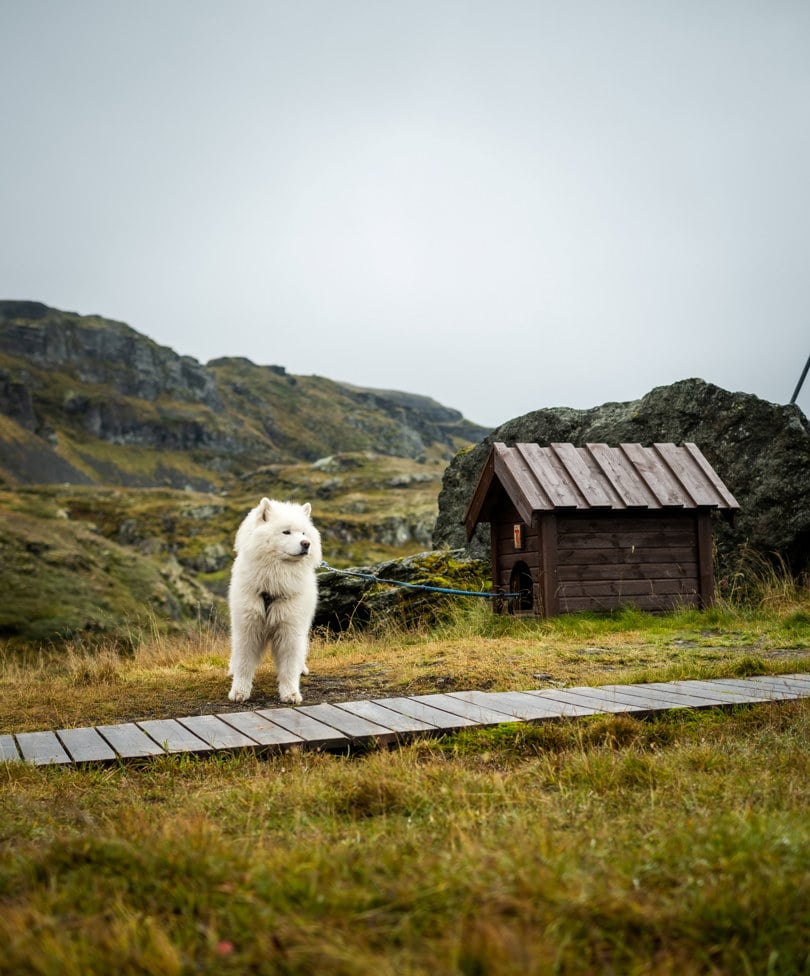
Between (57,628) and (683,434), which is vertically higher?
(683,434)

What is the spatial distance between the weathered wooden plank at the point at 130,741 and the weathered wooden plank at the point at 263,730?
578mm

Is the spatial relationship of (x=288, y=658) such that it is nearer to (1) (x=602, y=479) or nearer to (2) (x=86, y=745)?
(2) (x=86, y=745)

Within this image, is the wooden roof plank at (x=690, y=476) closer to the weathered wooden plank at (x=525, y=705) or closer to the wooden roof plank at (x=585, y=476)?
the wooden roof plank at (x=585, y=476)

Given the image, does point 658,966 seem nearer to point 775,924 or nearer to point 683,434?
point 775,924

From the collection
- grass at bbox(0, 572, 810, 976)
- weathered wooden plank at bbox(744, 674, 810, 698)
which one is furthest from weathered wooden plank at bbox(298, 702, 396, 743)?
→ weathered wooden plank at bbox(744, 674, 810, 698)

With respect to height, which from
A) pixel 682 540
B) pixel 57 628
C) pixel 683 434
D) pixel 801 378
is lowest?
pixel 57 628

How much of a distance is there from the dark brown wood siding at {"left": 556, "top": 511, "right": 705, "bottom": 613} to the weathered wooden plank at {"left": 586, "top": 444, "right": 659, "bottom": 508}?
0.33 meters

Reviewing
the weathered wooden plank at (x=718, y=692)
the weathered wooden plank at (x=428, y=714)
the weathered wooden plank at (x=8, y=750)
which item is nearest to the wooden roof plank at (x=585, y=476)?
the weathered wooden plank at (x=718, y=692)

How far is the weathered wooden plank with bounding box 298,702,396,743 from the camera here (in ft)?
16.9

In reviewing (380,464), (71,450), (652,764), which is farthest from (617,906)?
(71,450)

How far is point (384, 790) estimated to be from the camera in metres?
3.87

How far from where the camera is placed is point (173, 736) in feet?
17.4

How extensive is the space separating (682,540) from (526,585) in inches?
95.1

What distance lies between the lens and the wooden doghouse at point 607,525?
11945mm
